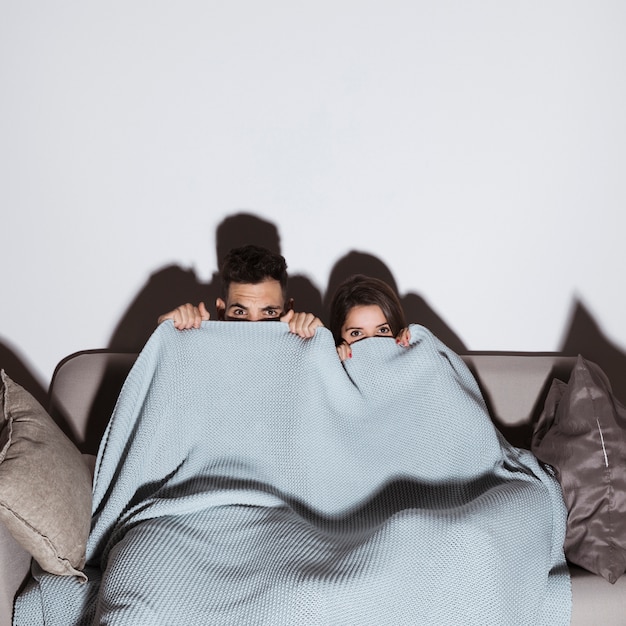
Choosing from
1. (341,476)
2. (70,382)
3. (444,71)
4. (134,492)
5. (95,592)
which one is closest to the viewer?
(95,592)

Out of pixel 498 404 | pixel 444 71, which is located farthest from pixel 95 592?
pixel 444 71

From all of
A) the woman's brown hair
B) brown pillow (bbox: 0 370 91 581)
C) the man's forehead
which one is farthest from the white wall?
brown pillow (bbox: 0 370 91 581)

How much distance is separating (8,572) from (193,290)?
43.5 inches

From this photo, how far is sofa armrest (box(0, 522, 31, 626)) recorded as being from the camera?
4.71ft

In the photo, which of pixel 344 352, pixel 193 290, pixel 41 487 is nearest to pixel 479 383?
pixel 344 352

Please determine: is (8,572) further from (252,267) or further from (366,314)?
(366,314)

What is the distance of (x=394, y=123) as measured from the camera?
2.24 meters

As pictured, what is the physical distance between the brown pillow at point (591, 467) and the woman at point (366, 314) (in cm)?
45

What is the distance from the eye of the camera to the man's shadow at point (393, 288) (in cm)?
235

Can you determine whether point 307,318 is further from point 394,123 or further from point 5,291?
point 5,291

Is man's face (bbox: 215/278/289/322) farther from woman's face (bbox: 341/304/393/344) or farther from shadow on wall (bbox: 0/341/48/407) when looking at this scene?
shadow on wall (bbox: 0/341/48/407)

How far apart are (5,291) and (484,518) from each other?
1677 millimetres

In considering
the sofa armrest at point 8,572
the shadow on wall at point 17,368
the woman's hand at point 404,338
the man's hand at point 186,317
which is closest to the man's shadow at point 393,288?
the woman's hand at point 404,338

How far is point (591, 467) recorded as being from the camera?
5.45 ft
